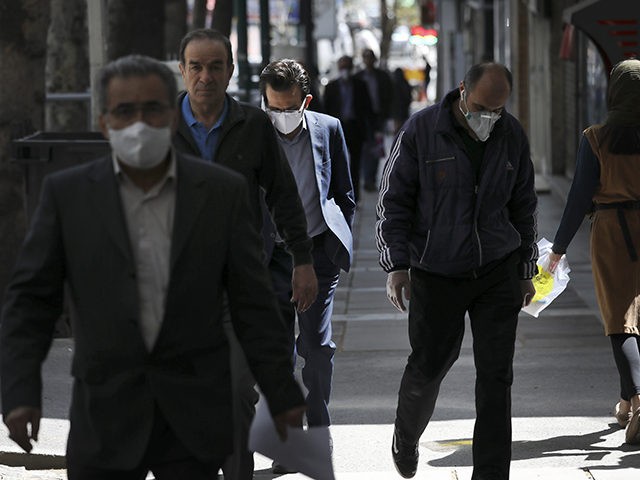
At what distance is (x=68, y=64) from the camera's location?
693 inches

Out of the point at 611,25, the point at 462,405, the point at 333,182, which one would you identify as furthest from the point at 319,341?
the point at 611,25

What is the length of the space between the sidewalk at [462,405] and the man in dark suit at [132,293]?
2.77m

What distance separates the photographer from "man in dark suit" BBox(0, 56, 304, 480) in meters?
3.94

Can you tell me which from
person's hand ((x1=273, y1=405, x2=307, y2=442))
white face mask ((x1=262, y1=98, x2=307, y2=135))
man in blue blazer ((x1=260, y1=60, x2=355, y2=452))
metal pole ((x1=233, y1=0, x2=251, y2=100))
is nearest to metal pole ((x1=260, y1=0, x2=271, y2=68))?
metal pole ((x1=233, y1=0, x2=251, y2=100))

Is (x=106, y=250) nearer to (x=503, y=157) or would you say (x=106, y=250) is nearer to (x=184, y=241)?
(x=184, y=241)

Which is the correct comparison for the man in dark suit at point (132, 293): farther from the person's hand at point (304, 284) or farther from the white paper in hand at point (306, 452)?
the person's hand at point (304, 284)

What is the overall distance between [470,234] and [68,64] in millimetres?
12132

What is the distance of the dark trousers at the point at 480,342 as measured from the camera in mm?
6109

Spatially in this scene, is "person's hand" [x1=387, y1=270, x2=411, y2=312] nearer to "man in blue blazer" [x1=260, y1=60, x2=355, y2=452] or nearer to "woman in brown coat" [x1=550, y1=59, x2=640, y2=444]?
"man in blue blazer" [x1=260, y1=60, x2=355, y2=452]

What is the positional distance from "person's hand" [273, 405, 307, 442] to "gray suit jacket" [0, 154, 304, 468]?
16cm

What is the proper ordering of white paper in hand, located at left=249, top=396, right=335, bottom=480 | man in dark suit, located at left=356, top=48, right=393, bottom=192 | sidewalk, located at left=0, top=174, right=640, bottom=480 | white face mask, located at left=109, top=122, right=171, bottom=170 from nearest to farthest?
white face mask, located at left=109, top=122, right=171, bottom=170 → white paper in hand, located at left=249, top=396, right=335, bottom=480 → sidewalk, located at left=0, top=174, right=640, bottom=480 → man in dark suit, located at left=356, top=48, right=393, bottom=192

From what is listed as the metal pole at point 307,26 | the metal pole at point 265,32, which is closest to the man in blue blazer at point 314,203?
the metal pole at point 265,32

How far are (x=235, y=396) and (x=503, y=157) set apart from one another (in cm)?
216

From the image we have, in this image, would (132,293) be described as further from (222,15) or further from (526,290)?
(222,15)
